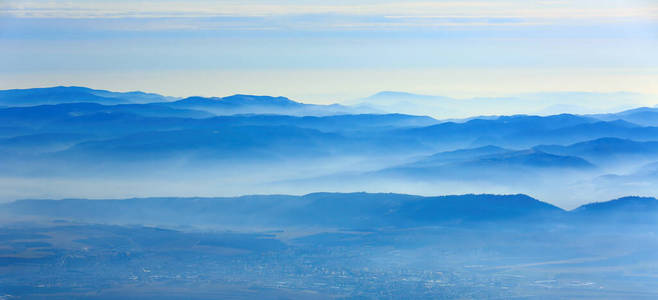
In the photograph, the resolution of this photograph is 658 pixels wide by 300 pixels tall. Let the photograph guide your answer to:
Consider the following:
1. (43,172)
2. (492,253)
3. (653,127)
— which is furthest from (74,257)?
(653,127)

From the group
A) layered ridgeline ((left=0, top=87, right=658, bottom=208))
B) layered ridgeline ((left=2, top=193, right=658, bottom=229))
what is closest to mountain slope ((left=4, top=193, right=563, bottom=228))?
layered ridgeline ((left=2, top=193, right=658, bottom=229))

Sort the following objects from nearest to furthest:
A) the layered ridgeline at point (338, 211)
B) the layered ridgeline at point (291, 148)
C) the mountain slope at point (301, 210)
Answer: the layered ridgeline at point (338, 211) < the mountain slope at point (301, 210) < the layered ridgeline at point (291, 148)

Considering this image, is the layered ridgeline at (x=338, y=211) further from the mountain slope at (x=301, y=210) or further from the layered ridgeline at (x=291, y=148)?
the layered ridgeline at (x=291, y=148)

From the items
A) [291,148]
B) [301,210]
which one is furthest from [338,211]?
[291,148]

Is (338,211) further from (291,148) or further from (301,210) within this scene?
(291,148)

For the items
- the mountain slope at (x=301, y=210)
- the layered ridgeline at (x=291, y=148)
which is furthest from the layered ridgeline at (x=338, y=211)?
the layered ridgeline at (x=291, y=148)
